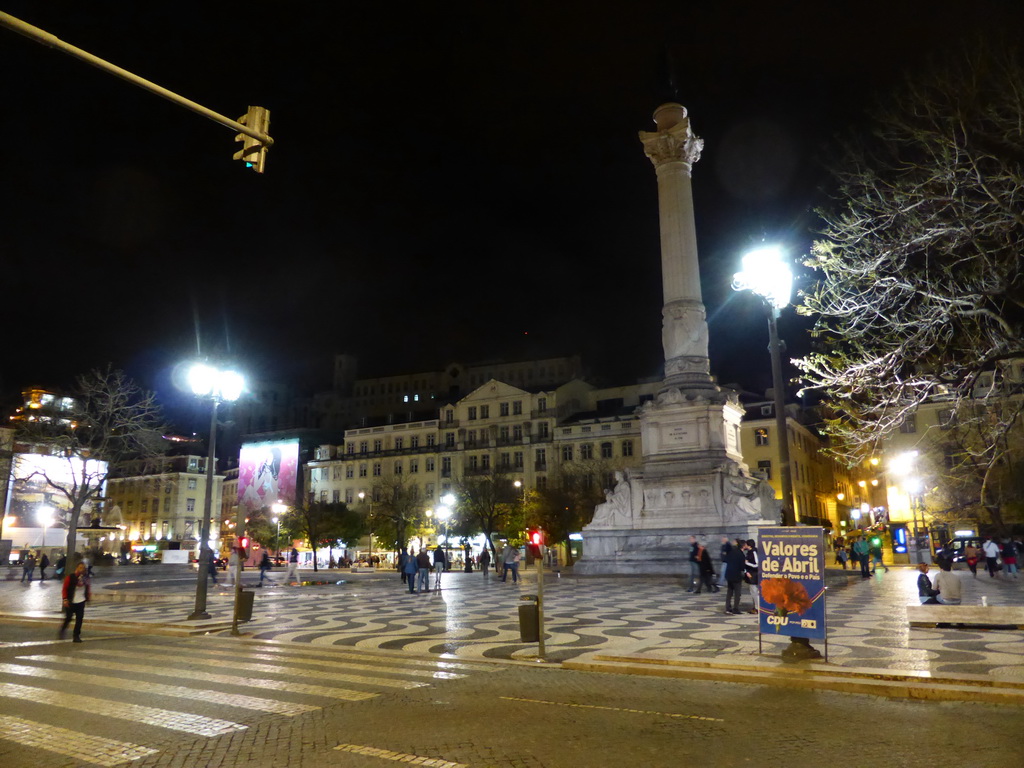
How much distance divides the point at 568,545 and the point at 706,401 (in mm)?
31266

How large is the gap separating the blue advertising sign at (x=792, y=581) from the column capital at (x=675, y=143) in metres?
28.5

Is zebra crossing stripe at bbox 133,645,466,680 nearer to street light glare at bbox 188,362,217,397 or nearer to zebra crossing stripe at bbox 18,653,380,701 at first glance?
zebra crossing stripe at bbox 18,653,380,701

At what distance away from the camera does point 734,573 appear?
17469 mm

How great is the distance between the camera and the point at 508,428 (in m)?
75.7

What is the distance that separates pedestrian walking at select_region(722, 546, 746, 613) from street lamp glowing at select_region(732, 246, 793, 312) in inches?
262

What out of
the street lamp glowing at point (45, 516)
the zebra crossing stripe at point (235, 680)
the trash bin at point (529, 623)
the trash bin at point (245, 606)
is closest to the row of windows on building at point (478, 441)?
the street lamp glowing at point (45, 516)

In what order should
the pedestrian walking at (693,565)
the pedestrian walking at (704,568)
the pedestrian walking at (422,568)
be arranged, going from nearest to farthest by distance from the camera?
the pedestrian walking at (704,568) → the pedestrian walking at (693,565) → the pedestrian walking at (422,568)

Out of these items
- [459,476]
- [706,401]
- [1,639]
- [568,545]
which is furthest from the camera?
[459,476]

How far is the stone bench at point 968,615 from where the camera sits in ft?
44.2

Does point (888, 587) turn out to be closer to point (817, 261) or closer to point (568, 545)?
point (817, 261)

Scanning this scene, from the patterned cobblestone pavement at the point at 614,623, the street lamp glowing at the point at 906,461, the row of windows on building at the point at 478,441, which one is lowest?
the patterned cobblestone pavement at the point at 614,623

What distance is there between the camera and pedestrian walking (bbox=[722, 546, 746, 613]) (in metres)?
17.5

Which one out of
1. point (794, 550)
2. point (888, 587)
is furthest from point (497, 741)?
point (888, 587)

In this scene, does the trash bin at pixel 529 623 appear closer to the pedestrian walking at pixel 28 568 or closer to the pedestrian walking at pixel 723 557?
the pedestrian walking at pixel 723 557
